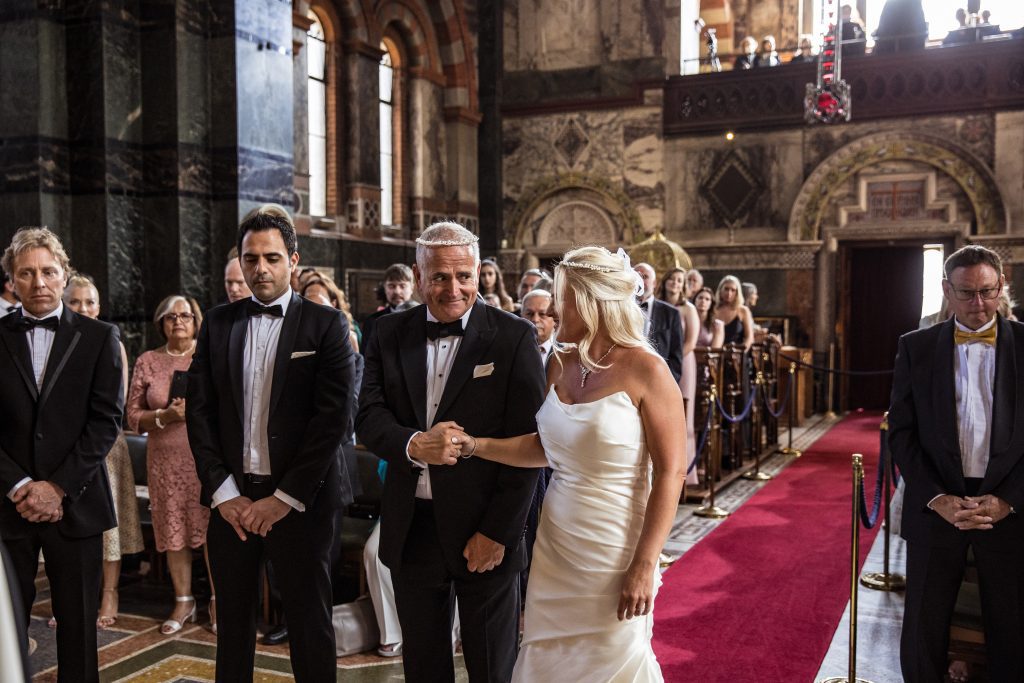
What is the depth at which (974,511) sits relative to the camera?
334cm

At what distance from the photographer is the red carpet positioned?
4.35 m

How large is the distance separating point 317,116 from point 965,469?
10.8 meters

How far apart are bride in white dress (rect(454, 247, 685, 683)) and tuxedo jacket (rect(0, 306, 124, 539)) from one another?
1754mm

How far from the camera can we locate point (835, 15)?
11.4 m

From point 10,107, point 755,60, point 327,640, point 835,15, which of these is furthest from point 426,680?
point 755,60

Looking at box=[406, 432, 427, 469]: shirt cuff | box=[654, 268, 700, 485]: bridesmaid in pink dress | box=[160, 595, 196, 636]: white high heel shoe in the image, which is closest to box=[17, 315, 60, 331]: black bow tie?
box=[406, 432, 427, 469]: shirt cuff

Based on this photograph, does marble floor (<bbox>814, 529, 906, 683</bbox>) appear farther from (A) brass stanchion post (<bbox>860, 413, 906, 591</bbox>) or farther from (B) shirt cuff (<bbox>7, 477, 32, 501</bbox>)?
(B) shirt cuff (<bbox>7, 477, 32, 501</bbox>)

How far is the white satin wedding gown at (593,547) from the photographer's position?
8.20 feet

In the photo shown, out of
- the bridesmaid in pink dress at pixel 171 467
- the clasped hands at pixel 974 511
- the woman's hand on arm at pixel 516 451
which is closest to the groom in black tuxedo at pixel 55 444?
the bridesmaid in pink dress at pixel 171 467

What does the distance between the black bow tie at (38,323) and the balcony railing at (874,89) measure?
40.6ft

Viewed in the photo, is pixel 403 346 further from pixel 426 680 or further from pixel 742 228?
pixel 742 228

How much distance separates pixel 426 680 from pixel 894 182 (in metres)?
12.7

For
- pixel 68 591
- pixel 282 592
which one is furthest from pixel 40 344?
pixel 282 592

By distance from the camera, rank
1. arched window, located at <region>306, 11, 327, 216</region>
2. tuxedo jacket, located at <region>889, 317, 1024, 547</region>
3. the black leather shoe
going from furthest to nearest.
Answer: arched window, located at <region>306, 11, 327, 216</region> → the black leather shoe → tuxedo jacket, located at <region>889, 317, 1024, 547</region>
